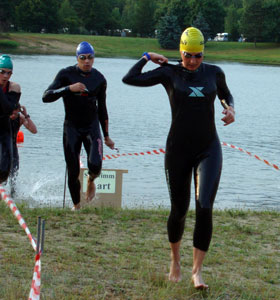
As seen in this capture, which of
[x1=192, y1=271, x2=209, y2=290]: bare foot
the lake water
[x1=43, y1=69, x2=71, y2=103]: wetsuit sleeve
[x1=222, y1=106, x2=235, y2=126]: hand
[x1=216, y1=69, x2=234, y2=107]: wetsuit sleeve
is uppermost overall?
[x1=216, y1=69, x2=234, y2=107]: wetsuit sleeve

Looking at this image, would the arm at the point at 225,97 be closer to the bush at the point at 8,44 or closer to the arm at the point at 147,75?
the arm at the point at 147,75

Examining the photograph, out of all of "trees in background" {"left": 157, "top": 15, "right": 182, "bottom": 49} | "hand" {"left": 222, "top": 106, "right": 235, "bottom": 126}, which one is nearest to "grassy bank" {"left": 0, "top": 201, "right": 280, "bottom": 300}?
"hand" {"left": 222, "top": 106, "right": 235, "bottom": 126}

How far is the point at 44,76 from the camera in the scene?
159 ft

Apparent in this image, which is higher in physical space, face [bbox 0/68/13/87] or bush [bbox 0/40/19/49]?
face [bbox 0/68/13/87]

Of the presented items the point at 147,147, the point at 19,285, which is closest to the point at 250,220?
the point at 19,285

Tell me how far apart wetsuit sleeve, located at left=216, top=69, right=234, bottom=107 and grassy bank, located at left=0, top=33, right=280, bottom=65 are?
7634 centimetres

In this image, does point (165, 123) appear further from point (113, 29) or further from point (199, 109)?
point (113, 29)

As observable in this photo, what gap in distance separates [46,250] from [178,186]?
1563 mm

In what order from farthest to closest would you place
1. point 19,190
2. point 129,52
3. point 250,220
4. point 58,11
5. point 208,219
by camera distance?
1. point 58,11
2. point 129,52
3. point 19,190
4. point 250,220
5. point 208,219

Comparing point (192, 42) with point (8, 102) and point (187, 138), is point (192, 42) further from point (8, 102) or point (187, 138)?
point (8, 102)

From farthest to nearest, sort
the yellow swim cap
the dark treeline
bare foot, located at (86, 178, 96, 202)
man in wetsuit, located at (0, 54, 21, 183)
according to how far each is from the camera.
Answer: the dark treeline
bare foot, located at (86, 178, 96, 202)
man in wetsuit, located at (0, 54, 21, 183)
the yellow swim cap

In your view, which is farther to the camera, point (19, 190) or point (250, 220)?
point (19, 190)

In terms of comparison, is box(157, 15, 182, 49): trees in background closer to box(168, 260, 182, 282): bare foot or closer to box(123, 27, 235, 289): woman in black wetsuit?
box(123, 27, 235, 289): woman in black wetsuit

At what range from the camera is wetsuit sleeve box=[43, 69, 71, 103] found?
8562mm
